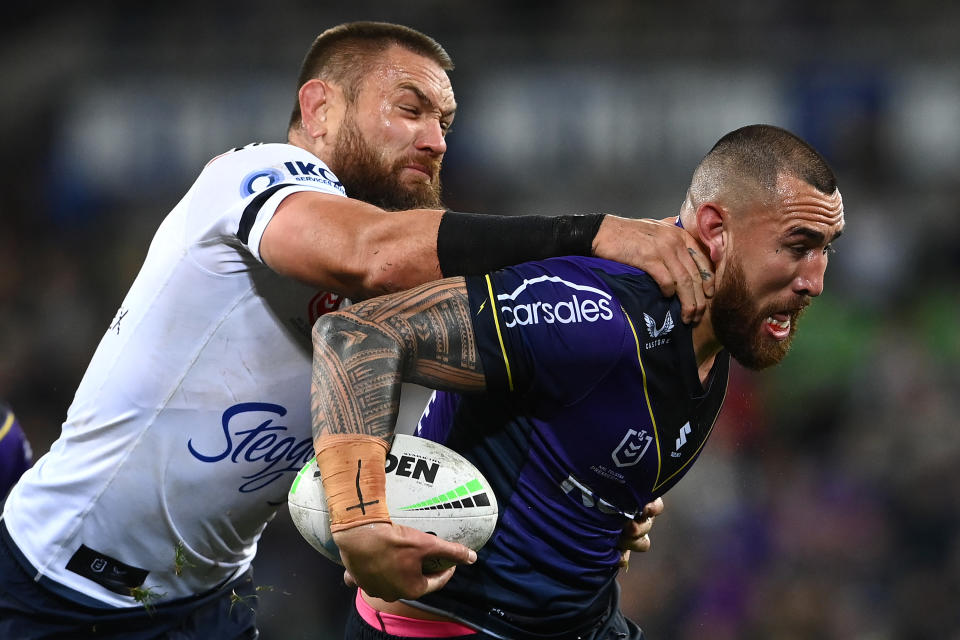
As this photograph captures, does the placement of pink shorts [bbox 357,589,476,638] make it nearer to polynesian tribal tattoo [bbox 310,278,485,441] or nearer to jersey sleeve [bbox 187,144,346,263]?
polynesian tribal tattoo [bbox 310,278,485,441]

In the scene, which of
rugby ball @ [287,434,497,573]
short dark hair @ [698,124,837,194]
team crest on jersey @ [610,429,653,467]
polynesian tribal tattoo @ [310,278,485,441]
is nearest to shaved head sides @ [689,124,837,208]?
short dark hair @ [698,124,837,194]

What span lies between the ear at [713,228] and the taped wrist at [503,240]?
0.34 meters

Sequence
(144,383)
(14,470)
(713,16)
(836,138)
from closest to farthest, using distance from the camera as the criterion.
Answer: (144,383), (14,470), (836,138), (713,16)

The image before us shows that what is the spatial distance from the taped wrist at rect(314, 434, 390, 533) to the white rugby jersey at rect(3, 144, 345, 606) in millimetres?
641

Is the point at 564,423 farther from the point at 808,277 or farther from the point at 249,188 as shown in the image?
the point at 249,188

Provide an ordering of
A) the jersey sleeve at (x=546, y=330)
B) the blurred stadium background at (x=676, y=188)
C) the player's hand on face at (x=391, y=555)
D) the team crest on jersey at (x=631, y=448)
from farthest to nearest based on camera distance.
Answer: the blurred stadium background at (x=676, y=188), the team crest on jersey at (x=631, y=448), the jersey sleeve at (x=546, y=330), the player's hand on face at (x=391, y=555)

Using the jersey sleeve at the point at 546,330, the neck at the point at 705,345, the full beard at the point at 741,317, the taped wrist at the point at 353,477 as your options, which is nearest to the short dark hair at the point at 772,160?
the full beard at the point at 741,317

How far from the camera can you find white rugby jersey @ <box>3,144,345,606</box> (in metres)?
3.00

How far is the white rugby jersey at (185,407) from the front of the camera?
3004 millimetres

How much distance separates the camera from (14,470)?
415cm

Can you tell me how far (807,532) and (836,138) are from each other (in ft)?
14.0

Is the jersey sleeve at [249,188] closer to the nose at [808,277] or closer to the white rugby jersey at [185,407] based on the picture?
the white rugby jersey at [185,407]

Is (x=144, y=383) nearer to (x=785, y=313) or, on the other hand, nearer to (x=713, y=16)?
(x=785, y=313)

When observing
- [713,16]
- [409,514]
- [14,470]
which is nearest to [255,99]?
[713,16]
